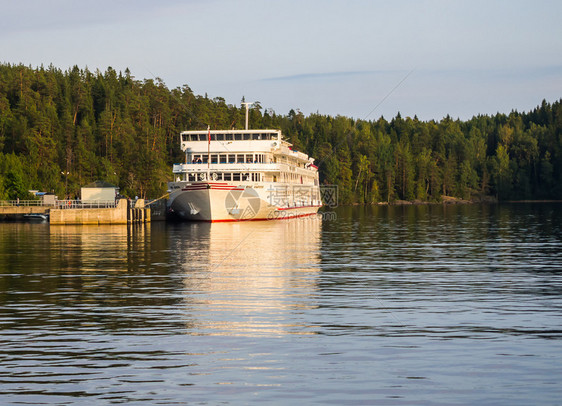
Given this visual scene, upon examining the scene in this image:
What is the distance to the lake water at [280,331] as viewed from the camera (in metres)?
11.9

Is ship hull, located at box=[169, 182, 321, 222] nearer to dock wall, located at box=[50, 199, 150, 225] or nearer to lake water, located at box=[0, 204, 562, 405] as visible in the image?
dock wall, located at box=[50, 199, 150, 225]

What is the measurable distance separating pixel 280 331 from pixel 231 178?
57.3 metres

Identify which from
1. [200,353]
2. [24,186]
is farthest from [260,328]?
[24,186]

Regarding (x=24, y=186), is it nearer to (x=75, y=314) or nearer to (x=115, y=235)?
(x=115, y=235)

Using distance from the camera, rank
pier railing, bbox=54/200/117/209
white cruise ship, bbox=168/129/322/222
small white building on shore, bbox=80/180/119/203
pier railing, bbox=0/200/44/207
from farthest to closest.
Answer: pier railing, bbox=0/200/44/207 < small white building on shore, bbox=80/180/119/203 < pier railing, bbox=54/200/117/209 < white cruise ship, bbox=168/129/322/222

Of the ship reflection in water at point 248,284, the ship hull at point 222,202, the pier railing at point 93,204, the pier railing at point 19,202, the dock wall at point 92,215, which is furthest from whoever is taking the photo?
the pier railing at point 19,202

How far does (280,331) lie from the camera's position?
16.5m

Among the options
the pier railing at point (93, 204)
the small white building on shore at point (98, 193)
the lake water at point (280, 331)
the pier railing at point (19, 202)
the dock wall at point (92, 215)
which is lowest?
the lake water at point (280, 331)

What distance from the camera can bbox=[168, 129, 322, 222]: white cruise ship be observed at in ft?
224

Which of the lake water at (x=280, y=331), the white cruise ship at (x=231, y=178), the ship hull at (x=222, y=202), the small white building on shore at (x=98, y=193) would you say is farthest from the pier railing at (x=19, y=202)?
the lake water at (x=280, y=331)

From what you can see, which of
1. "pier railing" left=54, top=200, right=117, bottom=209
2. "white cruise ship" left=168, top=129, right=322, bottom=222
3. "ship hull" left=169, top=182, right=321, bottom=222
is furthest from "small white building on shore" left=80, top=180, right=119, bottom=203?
"white cruise ship" left=168, top=129, right=322, bottom=222

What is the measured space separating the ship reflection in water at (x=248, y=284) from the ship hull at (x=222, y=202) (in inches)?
765

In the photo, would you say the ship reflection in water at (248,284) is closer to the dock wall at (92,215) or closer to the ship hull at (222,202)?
the ship hull at (222,202)

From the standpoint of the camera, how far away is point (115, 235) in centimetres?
5300
